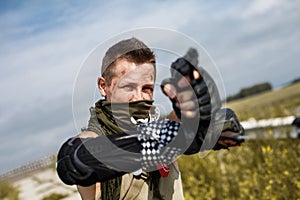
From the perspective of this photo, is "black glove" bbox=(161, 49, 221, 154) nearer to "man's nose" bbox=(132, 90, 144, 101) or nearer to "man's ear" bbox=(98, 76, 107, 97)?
"man's nose" bbox=(132, 90, 144, 101)

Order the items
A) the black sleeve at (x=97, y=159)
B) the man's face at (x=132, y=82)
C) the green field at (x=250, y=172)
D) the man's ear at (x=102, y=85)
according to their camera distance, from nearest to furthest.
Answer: the black sleeve at (x=97, y=159), the man's face at (x=132, y=82), the man's ear at (x=102, y=85), the green field at (x=250, y=172)

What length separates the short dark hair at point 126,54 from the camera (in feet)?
5.47

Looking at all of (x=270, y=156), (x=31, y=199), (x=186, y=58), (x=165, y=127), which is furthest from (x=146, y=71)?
(x=31, y=199)

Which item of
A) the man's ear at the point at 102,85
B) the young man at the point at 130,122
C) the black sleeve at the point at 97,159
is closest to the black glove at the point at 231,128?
the young man at the point at 130,122

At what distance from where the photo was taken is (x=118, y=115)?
164 cm

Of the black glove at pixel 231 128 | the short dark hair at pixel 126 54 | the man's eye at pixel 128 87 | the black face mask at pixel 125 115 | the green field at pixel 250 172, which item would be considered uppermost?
the short dark hair at pixel 126 54

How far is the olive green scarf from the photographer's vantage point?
5.29 ft

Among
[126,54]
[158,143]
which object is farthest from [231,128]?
[126,54]

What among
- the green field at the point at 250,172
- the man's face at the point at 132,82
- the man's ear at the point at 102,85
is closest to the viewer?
the man's face at the point at 132,82

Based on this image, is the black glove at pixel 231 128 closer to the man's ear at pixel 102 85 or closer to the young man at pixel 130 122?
the young man at pixel 130 122

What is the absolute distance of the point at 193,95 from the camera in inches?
50.1

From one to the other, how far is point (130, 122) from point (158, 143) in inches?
7.5

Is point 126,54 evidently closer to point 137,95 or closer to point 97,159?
point 137,95

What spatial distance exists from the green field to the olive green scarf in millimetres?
2025
